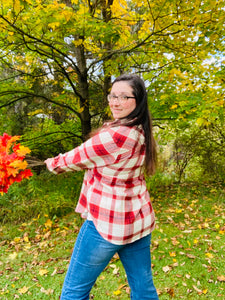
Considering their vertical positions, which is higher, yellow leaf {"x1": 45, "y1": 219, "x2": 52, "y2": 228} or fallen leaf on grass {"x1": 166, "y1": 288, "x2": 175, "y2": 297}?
yellow leaf {"x1": 45, "y1": 219, "x2": 52, "y2": 228}

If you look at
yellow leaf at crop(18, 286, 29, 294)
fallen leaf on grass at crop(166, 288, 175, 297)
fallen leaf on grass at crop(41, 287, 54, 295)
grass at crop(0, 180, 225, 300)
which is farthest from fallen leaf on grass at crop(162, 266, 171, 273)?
yellow leaf at crop(18, 286, 29, 294)

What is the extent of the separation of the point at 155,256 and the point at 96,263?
6.60 feet

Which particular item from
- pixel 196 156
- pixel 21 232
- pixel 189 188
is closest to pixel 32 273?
pixel 21 232

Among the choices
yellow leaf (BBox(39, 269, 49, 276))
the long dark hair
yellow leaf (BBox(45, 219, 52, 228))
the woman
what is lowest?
yellow leaf (BBox(39, 269, 49, 276))

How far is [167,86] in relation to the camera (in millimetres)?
3789

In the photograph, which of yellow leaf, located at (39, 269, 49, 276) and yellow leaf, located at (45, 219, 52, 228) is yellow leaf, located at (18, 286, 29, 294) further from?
yellow leaf, located at (45, 219, 52, 228)

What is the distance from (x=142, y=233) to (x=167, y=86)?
10.2ft

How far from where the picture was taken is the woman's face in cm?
122

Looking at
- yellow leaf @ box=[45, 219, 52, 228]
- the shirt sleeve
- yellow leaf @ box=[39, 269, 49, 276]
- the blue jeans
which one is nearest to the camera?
the shirt sleeve

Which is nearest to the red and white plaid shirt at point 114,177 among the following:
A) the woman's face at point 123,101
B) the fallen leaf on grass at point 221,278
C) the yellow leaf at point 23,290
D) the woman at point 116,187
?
the woman at point 116,187

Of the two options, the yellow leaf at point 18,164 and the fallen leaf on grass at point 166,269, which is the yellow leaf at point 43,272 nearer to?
the fallen leaf on grass at point 166,269

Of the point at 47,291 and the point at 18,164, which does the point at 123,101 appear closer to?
the point at 18,164

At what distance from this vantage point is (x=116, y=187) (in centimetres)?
116

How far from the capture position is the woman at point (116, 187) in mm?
1114
